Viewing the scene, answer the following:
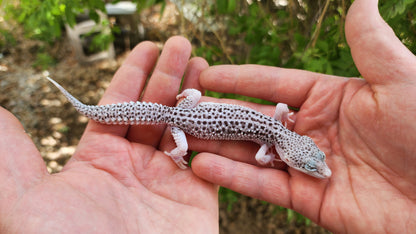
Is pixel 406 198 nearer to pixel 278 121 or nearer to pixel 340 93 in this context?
pixel 340 93

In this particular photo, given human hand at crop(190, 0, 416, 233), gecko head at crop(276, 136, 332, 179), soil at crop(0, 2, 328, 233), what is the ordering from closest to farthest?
human hand at crop(190, 0, 416, 233)
gecko head at crop(276, 136, 332, 179)
soil at crop(0, 2, 328, 233)

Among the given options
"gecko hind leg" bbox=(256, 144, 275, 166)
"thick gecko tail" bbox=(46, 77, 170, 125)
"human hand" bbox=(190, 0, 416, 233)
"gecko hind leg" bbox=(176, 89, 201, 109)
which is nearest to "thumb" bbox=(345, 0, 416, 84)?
"human hand" bbox=(190, 0, 416, 233)

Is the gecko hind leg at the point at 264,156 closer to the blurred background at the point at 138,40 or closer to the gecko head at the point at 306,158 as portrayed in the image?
the gecko head at the point at 306,158

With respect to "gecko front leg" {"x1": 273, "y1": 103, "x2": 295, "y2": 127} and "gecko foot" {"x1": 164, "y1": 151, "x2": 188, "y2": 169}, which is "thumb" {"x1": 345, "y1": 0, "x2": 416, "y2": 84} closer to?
"gecko front leg" {"x1": 273, "y1": 103, "x2": 295, "y2": 127}

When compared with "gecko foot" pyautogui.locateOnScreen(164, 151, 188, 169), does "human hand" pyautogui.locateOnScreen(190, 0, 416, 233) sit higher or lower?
higher

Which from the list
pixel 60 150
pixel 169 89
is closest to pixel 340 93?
pixel 169 89

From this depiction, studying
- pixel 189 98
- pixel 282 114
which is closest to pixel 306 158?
pixel 282 114

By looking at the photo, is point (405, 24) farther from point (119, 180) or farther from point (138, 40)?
point (138, 40)
